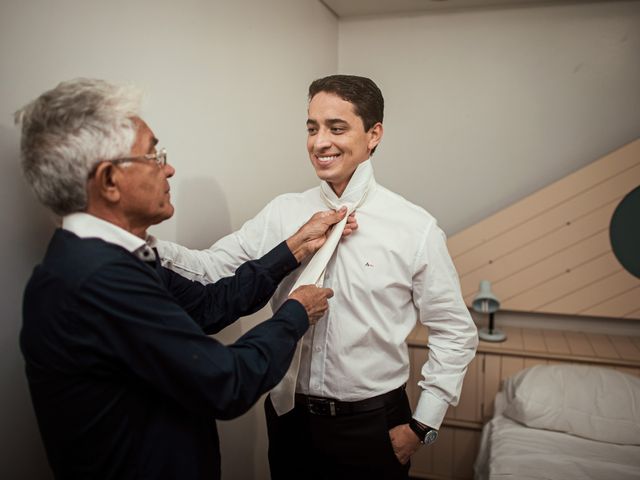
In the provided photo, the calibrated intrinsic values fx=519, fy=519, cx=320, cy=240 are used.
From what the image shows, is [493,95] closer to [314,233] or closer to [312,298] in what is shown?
[314,233]

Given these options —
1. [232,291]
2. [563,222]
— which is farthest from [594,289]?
[232,291]

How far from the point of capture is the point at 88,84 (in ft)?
3.28

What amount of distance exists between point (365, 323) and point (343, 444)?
0.37 meters

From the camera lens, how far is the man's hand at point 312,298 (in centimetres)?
129

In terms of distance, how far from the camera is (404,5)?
2869 millimetres

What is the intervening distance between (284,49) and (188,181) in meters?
1.00

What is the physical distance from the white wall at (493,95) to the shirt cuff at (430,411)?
163 centimetres

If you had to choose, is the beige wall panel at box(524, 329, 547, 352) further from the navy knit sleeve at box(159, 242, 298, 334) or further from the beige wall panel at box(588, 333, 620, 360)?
the navy knit sleeve at box(159, 242, 298, 334)

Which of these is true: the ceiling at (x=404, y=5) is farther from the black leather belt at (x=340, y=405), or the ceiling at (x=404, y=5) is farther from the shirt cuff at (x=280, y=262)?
the black leather belt at (x=340, y=405)

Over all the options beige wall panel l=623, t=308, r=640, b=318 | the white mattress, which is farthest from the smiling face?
beige wall panel l=623, t=308, r=640, b=318

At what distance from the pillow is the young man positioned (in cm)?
88

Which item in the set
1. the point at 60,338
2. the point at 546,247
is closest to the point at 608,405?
the point at 546,247

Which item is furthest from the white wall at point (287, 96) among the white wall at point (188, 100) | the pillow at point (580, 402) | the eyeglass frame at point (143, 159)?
the pillow at point (580, 402)

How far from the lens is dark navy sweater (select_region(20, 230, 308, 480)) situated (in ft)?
3.01
